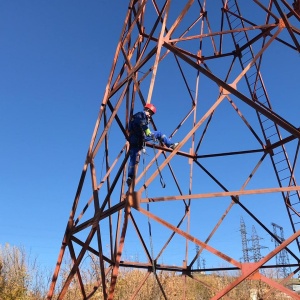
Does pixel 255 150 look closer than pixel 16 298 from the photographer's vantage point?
Yes

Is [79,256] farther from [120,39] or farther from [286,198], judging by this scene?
[286,198]

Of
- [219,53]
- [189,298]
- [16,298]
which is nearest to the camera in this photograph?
[219,53]

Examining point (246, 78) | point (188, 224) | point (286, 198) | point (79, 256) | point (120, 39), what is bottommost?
point (79, 256)

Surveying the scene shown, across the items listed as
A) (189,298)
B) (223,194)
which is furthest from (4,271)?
(223,194)

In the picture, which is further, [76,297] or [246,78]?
[76,297]

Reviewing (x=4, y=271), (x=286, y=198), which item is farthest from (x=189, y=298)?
(x=286, y=198)

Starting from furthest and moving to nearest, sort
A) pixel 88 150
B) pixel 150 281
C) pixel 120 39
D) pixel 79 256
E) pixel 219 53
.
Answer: pixel 150 281, pixel 219 53, pixel 120 39, pixel 88 150, pixel 79 256

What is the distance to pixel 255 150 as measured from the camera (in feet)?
40.2

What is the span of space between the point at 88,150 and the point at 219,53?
6.02 meters

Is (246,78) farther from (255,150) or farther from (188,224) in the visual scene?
(188,224)

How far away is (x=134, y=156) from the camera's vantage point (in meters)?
8.63

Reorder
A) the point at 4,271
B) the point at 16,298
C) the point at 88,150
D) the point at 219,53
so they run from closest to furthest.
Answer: the point at 88,150 < the point at 219,53 < the point at 16,298 < the point at 4,271

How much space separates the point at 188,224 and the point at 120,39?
568cm

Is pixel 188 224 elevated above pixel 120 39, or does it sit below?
below
